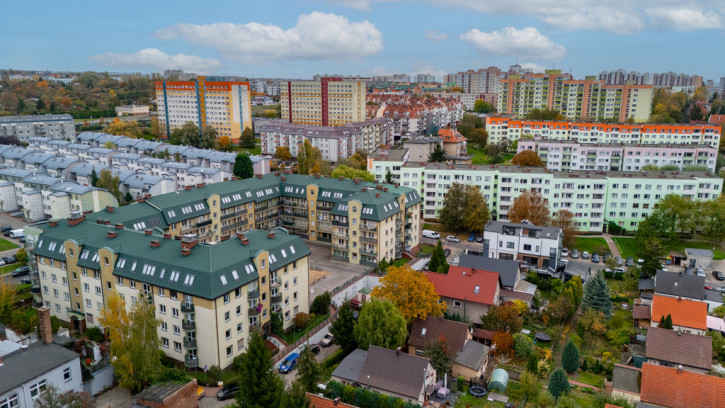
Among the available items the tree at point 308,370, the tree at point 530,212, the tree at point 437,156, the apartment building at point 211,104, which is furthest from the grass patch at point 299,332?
the apartment building at point 211,104

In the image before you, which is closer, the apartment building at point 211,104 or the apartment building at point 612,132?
the apartment building at point 612,132

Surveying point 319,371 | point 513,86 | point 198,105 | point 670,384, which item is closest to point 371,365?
point 319,371

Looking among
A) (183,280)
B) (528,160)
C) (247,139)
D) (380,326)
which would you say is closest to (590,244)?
(528,160)

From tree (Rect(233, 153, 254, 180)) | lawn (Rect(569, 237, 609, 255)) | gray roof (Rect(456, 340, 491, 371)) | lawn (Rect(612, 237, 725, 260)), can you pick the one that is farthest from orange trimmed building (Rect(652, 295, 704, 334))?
tree (Rect(233, 153, 254, 180))

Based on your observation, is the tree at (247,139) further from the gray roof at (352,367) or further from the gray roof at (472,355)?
the gray roof at (472,355)

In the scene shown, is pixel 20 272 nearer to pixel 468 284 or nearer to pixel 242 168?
pixel 242 168
